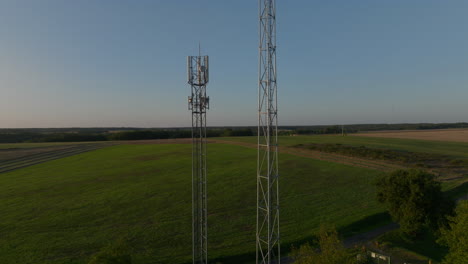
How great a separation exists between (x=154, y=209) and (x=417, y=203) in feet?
94.0

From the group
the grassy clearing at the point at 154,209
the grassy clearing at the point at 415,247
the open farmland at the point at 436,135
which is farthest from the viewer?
the open farmland at the point at 436,135

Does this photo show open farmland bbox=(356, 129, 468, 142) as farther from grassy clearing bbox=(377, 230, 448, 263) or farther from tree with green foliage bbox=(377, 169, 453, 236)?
grassy clearing bbox=(377, 230, 448, 263)

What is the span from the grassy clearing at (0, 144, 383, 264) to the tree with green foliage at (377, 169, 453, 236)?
4503mm

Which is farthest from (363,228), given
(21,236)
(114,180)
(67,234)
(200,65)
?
(114,180)

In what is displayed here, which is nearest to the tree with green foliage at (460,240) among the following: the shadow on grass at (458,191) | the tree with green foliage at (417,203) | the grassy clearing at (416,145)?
the tree with green foliage at (417,203)

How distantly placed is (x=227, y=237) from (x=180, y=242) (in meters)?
4.50

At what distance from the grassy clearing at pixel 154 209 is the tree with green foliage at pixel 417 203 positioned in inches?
177

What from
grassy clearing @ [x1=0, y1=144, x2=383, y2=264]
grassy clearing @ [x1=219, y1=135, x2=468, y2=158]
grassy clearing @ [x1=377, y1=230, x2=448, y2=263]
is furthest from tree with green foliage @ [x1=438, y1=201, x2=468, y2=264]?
grassy clearing @ [x1=219, y1=135, x2=468, y2=158]

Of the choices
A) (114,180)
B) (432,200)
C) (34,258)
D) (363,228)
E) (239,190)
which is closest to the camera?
(34,258)

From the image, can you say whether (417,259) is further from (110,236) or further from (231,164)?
(231,164)

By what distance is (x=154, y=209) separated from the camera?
32.3 m

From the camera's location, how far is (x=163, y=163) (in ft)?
212

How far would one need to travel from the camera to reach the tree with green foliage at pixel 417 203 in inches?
873

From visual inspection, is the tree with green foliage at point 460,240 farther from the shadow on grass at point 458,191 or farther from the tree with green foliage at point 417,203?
the shadow on grass at point 458,191
